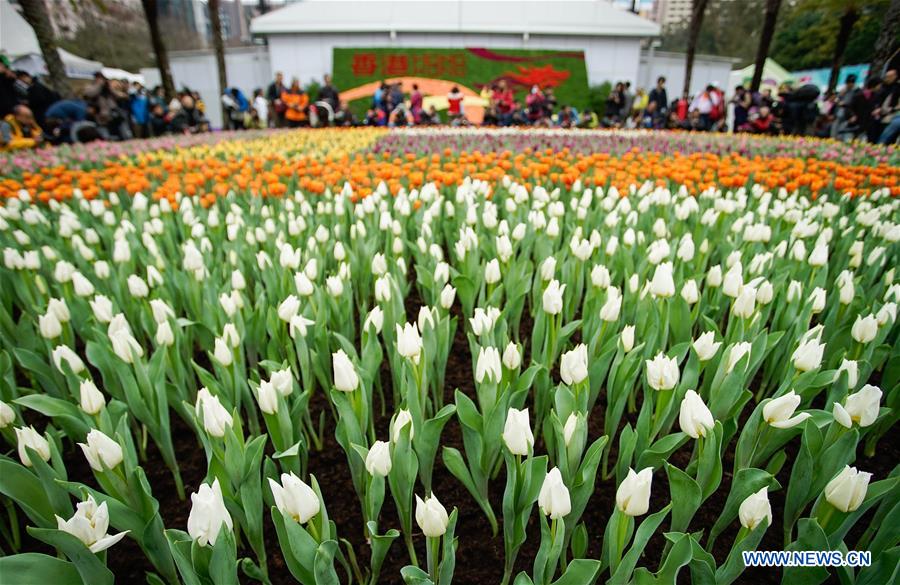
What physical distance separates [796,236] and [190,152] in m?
6.94

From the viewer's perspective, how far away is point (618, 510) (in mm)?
984

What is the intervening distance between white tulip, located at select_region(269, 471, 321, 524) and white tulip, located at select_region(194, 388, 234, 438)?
270mm

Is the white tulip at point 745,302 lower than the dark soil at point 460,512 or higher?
higher

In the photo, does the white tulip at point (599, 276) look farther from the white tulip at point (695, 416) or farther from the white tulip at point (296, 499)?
the white tulip at point (296, 499)

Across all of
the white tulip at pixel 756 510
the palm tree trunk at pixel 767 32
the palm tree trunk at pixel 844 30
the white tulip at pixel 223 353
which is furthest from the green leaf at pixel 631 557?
the palm tree trunk at pixel 844 30

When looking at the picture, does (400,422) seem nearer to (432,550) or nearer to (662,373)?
(432,550)

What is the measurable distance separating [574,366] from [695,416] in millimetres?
281

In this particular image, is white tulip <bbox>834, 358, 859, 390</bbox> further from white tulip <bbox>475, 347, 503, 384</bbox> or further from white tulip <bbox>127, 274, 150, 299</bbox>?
white tulip <bbox>127, 274, 150, 299</bbox>

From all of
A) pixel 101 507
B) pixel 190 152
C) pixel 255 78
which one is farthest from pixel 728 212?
pixel 255 78

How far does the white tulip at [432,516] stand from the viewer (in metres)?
0.92

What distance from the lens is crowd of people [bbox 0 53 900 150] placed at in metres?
8.45

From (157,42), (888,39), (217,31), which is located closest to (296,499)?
(888,39)

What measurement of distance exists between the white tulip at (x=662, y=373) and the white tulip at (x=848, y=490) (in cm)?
38

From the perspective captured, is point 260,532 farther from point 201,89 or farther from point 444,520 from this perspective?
point 201,89
